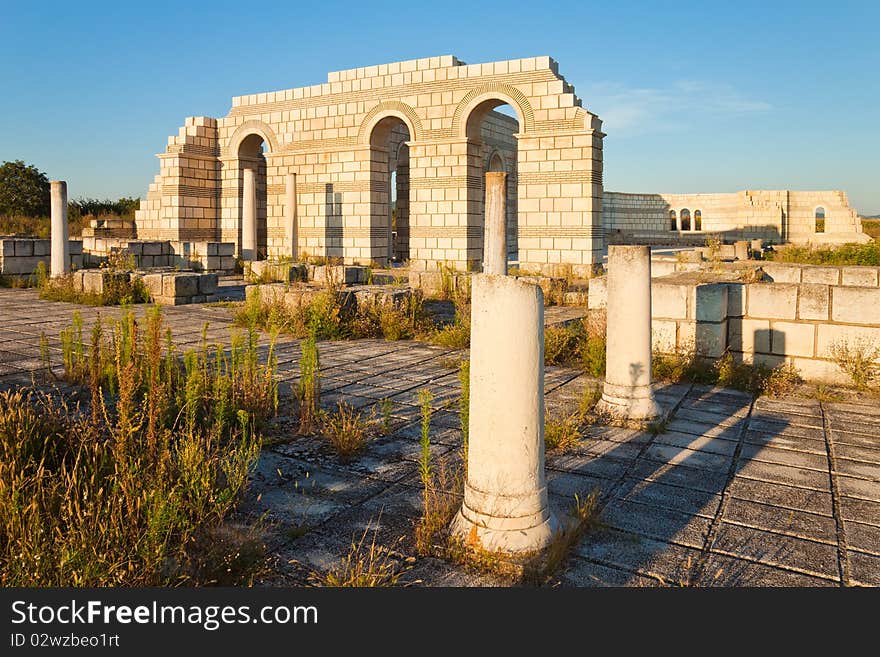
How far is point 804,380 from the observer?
6.31 metres

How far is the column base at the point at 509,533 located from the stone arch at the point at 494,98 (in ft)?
47.2

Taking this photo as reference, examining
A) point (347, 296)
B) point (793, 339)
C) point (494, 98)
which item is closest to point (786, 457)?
point (793, 339)

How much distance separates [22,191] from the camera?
31.8m

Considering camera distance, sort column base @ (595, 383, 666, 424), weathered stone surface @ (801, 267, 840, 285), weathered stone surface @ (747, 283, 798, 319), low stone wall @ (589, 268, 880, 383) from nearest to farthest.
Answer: column base @ (595, 383, 666, 424) < low stone wall @ (589, 268, 880, 383) < weathered stone surface @ (747, 283, 798, 319) < weathered stone surface @ (801, 267, 840, 285)

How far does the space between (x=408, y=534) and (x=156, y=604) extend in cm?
115

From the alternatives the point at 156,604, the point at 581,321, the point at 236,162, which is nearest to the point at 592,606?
the point at 156,604

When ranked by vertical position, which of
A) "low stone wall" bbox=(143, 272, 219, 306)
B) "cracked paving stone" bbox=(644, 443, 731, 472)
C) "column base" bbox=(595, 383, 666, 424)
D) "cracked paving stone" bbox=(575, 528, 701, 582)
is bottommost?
"cracked paving stone" bbox=(575, 528, 701, 582)

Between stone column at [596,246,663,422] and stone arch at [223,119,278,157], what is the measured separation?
56.3ft

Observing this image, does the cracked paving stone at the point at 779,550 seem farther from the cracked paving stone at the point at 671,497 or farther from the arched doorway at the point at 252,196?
the arched doorway at the point at 252,196

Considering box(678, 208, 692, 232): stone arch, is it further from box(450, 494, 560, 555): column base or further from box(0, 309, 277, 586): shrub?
box(450, 494, 560, 555): column base

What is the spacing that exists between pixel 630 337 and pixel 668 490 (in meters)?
1.58

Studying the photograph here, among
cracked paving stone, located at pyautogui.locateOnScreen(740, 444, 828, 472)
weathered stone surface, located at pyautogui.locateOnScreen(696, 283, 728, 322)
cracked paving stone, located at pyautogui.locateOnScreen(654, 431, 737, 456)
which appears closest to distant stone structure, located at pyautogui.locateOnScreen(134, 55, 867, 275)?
weathered stone surface, located at pyautogui.locateOnScreen(696, 283, 728, 322)

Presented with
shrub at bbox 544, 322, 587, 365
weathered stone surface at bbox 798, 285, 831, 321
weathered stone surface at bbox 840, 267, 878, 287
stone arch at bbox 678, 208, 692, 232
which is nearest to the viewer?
weathered stone surface at bbox 798, 285, 831, 321

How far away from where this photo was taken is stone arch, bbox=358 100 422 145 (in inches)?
691
